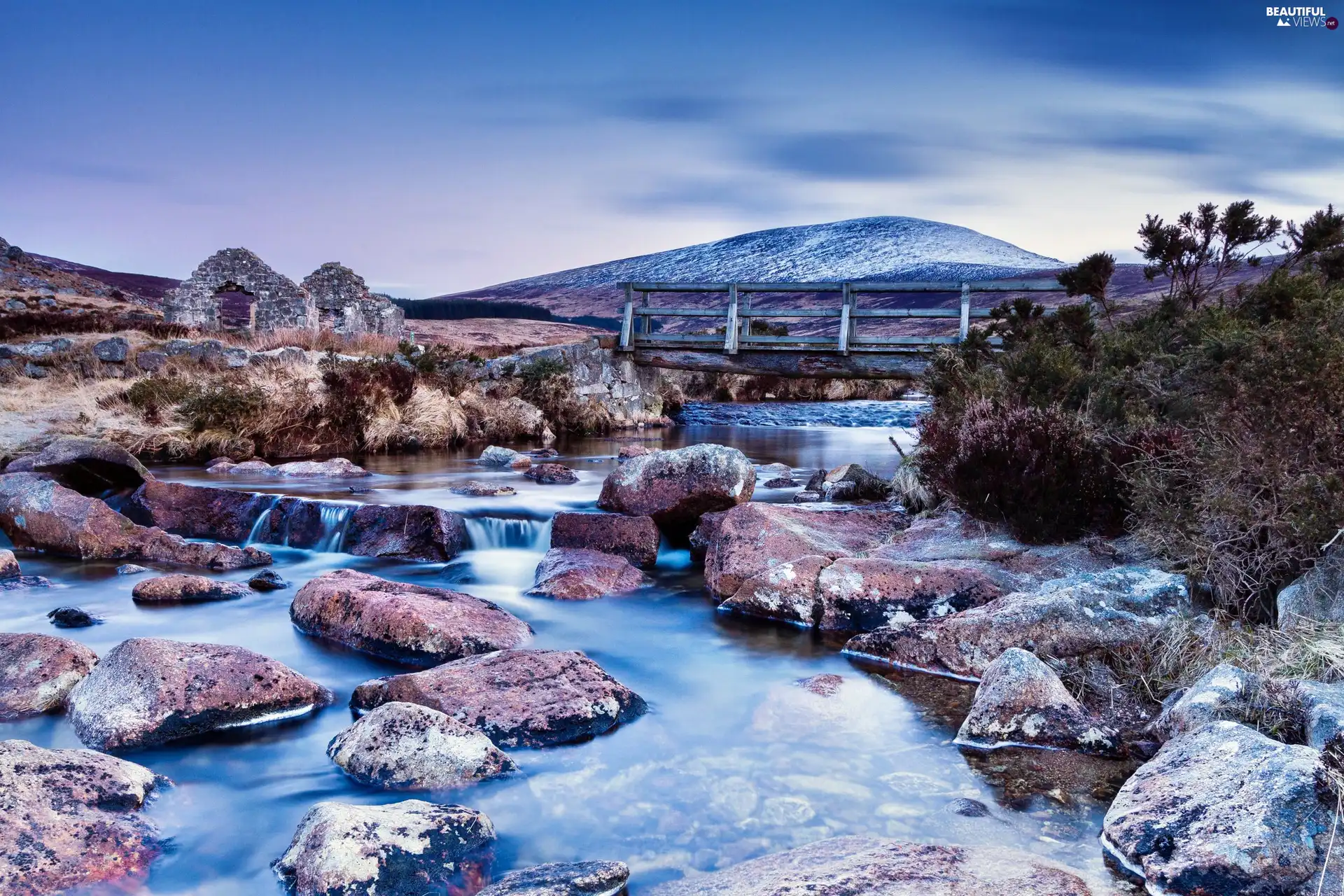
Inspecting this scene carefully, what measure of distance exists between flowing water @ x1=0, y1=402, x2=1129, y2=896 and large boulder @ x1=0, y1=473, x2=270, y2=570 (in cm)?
91

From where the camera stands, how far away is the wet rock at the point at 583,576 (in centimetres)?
755

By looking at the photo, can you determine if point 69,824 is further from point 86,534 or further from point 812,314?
point 812,314

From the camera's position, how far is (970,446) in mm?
7219

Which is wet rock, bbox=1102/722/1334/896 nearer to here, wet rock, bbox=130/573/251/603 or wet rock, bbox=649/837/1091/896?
wet rock, bbox=649/837/1091/896

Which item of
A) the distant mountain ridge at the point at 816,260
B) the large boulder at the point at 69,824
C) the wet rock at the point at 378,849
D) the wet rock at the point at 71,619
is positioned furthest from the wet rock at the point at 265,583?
the distant mountain ridge at the point at 816,260

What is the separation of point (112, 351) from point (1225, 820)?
21.6 meters

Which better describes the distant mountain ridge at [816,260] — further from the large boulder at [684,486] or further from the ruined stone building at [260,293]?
the large boulder at [684,486]

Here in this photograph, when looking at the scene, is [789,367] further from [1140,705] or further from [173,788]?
[173,788]

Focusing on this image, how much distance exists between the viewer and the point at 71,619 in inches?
262

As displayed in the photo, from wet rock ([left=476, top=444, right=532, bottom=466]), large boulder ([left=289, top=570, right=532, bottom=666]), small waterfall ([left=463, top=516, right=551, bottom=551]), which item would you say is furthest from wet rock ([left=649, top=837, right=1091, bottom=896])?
wet rock ([left=476, top=444, right=532, bottom=466])

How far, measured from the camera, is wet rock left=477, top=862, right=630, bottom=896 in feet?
10.3

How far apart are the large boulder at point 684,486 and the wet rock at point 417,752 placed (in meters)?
5.12

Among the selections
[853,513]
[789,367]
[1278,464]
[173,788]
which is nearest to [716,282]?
[789,367]

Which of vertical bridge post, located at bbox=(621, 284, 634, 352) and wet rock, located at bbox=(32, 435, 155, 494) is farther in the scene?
vertical bridge post, located at bbox=(621, 284, 634, 352)
